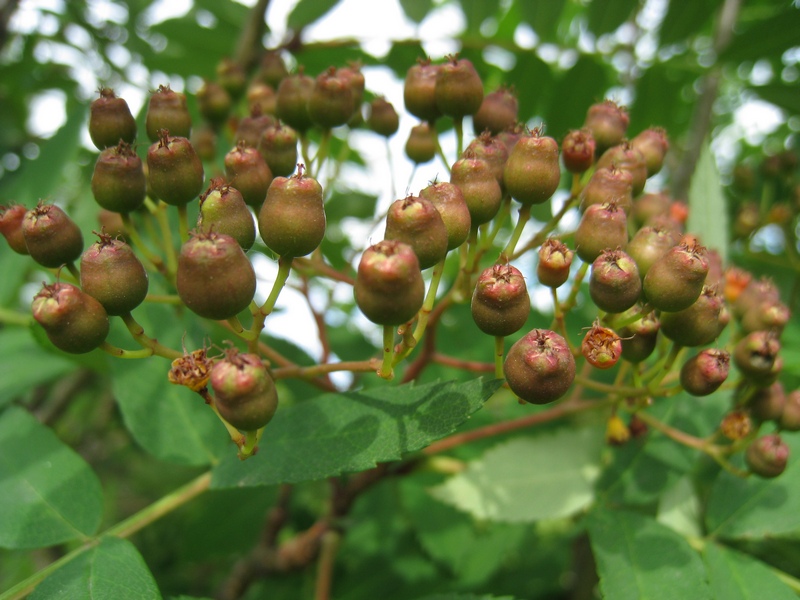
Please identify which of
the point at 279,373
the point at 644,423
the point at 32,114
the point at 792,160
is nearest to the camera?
the point at 279,373

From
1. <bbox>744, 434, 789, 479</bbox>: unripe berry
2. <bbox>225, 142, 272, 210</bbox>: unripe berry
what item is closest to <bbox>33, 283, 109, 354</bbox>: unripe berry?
<bbox>225, 142, 272, 210</bbox>: unripe berry

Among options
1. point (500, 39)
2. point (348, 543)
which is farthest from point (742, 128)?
Answer: point (348, 543)

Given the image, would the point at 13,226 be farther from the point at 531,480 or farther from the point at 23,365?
the point at 531,480

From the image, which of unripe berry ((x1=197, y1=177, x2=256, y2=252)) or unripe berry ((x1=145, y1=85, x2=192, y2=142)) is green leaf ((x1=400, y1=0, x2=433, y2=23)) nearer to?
unripe berry ((x1=145, y1=85, x2=192, y2=142))

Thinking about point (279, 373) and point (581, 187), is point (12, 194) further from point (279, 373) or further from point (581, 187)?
point (581, 187)

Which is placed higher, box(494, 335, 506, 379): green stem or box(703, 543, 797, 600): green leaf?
box(494, 335, 506, 379): green stem

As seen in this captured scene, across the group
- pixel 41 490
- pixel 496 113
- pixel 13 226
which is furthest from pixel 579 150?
pixel 41 490

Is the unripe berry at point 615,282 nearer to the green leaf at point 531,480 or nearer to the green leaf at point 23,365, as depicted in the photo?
the green leaf at point 531,480
